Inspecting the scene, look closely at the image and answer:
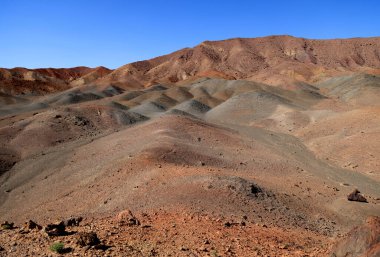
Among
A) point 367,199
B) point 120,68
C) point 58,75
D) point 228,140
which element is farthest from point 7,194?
point 58,75

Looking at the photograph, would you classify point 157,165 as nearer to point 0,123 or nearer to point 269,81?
point 0,123

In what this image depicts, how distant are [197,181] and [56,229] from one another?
896cm

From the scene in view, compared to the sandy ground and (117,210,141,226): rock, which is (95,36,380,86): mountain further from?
(117,210,141,226): rock

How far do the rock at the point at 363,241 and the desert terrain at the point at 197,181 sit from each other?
0.03 m

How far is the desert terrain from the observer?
1101 cm

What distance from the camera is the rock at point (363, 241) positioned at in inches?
340

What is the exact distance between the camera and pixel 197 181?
18859 mm

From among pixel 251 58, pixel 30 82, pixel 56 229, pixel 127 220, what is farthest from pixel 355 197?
pixel 251 58

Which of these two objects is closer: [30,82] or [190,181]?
[190,181]

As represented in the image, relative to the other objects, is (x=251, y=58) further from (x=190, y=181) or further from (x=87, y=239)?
(x=87, y=239)

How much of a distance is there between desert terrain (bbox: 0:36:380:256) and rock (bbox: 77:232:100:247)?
68mm

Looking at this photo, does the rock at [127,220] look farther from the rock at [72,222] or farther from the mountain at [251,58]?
the mountain at [251,58]

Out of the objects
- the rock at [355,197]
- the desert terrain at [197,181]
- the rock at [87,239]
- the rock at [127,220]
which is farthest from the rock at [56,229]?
the rock at [355,197]

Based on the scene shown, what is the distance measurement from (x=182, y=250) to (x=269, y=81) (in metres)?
88.8
